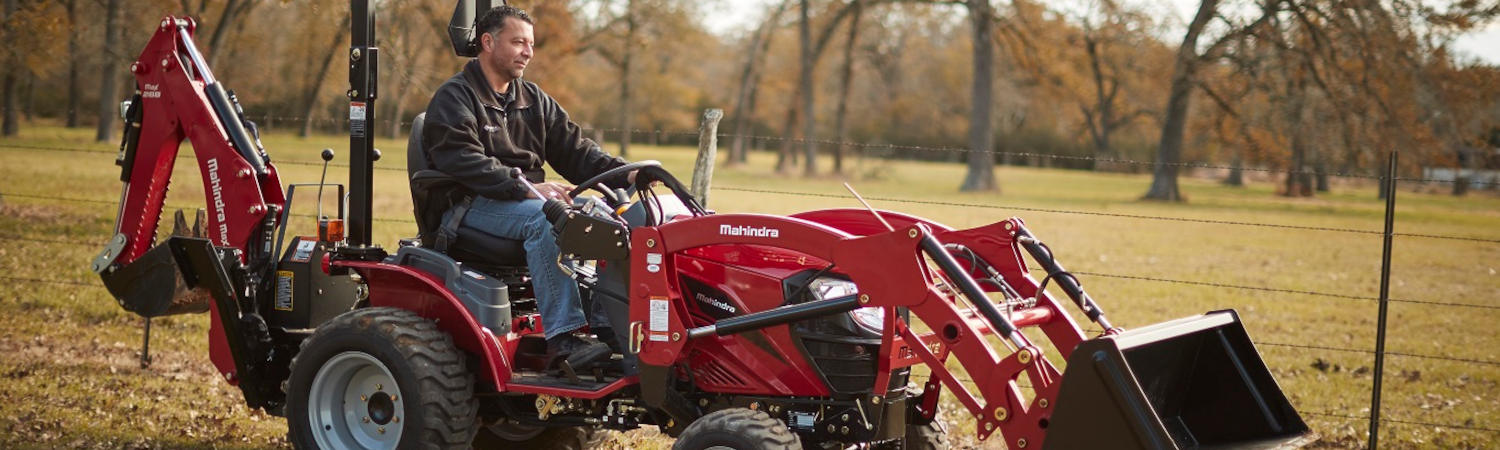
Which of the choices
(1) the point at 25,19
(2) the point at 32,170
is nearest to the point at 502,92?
(1) the point at 25,19

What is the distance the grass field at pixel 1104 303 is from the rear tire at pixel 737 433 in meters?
1.95

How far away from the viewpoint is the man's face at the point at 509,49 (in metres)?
5.14

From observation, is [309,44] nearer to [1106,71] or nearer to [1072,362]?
[1072,362]

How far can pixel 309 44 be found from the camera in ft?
90.3

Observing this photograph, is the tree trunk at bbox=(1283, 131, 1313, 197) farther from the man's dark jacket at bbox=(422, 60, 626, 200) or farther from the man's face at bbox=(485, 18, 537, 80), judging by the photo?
the man's face at bbox=(485, 18, 537, 80)

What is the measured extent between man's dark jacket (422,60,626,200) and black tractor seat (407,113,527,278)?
0.20ft

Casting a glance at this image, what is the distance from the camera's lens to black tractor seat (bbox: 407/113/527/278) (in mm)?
5020

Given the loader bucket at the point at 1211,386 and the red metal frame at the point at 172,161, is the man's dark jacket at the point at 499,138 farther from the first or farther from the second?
the loader bucket at the point at 1211,386

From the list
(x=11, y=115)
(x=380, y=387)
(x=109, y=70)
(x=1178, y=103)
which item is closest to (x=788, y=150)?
(x=1178, y=103)

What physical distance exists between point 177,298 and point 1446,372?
8524 millimetres

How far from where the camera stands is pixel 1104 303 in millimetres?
12562

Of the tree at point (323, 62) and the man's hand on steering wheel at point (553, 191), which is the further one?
Answer: the tree at point (323, 62)

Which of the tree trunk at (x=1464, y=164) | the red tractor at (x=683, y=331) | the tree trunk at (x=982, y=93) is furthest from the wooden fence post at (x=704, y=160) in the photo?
the tree trunk at (x=982, y=93)

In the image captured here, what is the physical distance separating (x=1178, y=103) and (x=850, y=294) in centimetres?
2944
